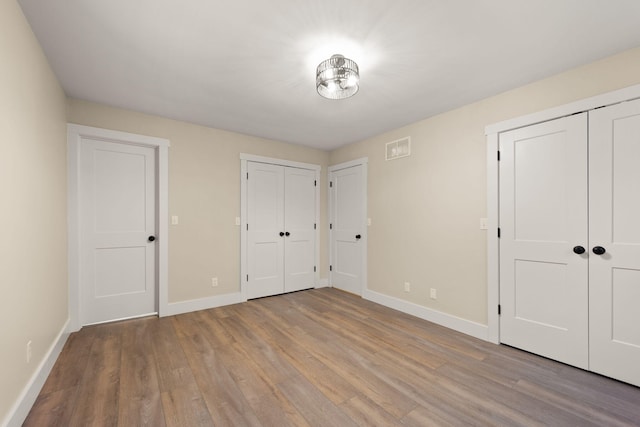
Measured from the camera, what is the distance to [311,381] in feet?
6.51

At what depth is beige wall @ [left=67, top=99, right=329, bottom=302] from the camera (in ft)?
10.9

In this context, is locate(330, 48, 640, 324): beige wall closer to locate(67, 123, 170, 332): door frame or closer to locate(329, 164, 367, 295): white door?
locate(329, 164, 367, 295): white door

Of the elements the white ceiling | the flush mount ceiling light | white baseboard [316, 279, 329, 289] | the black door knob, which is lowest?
white baseboard [316, 279, 329, 289]

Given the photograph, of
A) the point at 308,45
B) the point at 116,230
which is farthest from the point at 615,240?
the point at 116,230

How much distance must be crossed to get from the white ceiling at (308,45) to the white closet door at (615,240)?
0.64 meters

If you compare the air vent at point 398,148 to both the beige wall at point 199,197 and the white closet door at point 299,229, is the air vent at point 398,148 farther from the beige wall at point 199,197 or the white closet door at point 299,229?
the beige wall at point 199,197

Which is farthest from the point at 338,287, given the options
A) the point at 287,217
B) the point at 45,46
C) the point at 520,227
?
the point at 45,46

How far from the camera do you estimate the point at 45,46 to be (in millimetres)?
1955

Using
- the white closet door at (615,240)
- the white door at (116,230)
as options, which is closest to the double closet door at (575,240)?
the white closet door at (615,240)

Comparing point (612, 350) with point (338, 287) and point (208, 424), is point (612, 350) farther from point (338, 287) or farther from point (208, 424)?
point (338, 287)

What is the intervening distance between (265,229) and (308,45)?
9.19 ft

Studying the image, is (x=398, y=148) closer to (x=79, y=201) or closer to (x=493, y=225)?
(x=493, y=225)

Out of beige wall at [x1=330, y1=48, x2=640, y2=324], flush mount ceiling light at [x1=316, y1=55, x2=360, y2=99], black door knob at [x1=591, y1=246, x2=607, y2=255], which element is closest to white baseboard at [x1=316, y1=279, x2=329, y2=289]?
beige wall at [x1=330, y1=48, x2=640, y2=324]

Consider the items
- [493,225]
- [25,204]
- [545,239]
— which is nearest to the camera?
[25,204]
